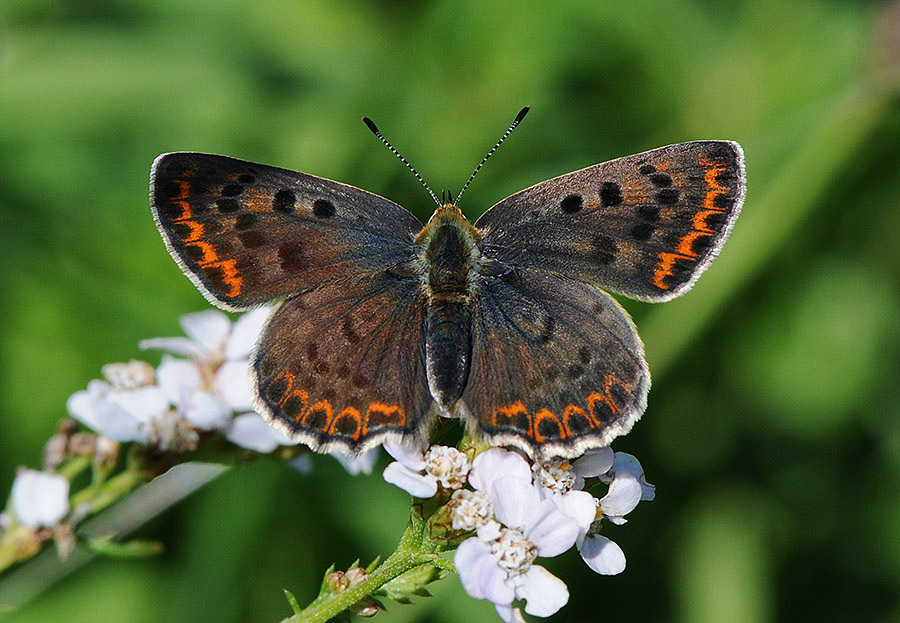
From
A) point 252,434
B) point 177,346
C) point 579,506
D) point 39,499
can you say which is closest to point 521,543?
point 579,506

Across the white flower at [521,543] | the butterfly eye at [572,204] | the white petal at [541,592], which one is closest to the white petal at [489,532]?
the white flower at [521,543]

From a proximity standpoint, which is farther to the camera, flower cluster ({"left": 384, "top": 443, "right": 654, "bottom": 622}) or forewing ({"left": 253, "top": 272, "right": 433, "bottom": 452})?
forewing ({"left": 253, "top": 272, "right": 433, "bottom": 452})

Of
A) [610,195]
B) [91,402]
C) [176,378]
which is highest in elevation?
[610,195]

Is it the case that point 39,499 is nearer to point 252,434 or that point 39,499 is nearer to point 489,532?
point 252,434

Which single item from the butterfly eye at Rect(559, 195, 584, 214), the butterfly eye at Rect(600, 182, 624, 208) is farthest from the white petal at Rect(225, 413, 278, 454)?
the butterfly eye at Rect(600, 182, 624, 208)

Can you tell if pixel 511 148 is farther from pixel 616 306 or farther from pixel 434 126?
pixel 616 306

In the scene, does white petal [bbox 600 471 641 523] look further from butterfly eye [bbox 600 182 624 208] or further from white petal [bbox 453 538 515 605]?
butterfly eye [bbox 600 182 624 208]

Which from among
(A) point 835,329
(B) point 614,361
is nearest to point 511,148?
(A) point 835,329

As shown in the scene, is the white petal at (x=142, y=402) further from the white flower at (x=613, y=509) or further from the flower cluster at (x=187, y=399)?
the white flower at (x=613, y=509)
